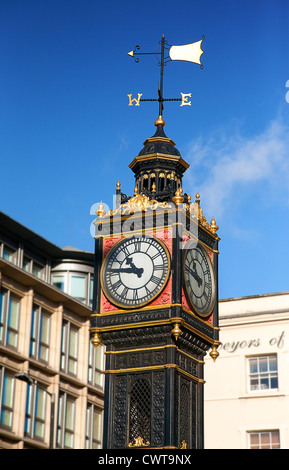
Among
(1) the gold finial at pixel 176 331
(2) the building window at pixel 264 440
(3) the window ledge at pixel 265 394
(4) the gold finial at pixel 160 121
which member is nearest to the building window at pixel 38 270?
(3) the window ledge at pixel 265 394

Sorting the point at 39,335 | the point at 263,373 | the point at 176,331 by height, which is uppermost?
the point at 39,335

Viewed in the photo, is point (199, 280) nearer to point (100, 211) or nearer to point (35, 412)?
point (100, 211)

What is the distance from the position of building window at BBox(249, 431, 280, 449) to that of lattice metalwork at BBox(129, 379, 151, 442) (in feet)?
84.0

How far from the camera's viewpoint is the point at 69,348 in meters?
50.8

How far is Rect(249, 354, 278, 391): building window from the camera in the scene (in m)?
41.9

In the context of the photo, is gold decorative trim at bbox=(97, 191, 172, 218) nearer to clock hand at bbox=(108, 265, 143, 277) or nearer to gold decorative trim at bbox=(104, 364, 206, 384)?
clock hand at bbox=(108, 265, 143, 277)

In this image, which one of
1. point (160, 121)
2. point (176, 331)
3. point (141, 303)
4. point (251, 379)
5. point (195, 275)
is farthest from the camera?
point (251, 379)

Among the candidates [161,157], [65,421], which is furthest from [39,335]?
[161,157]

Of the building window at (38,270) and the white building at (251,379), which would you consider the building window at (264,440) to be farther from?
the building window at (38,270)

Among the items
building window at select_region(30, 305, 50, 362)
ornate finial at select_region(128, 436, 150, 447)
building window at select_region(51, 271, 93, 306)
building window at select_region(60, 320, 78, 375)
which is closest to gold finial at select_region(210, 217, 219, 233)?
ornate finial at select_region(128, 436, 150, 447)

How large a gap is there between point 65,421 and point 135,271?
3376 centimetres

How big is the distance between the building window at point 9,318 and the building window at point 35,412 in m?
2.72

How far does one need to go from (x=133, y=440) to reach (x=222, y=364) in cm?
2719

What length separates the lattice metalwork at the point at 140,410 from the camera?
16.4 metres
